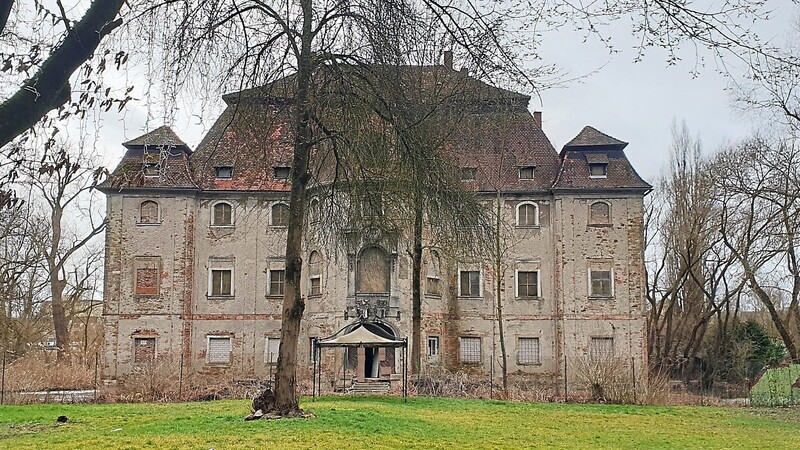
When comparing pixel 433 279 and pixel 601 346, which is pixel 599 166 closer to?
pixel 601 346

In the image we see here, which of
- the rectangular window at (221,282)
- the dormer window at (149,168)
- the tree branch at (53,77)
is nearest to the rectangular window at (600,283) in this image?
the rectangular window at (221,282)

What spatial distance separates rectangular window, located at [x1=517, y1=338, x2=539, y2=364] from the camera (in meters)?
37.6

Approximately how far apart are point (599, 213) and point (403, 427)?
23.0 m

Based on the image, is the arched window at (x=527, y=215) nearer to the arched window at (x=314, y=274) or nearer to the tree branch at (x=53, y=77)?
the arched window at (x=314, y=274)

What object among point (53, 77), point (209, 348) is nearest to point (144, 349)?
point (209, 348)

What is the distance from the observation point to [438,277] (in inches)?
1484

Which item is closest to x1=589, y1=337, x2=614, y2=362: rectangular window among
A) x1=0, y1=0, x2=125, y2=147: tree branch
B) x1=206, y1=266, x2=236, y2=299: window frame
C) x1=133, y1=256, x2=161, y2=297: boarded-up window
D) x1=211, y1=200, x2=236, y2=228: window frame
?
x1=206, y1=266, x2=236, y2=299: window frame

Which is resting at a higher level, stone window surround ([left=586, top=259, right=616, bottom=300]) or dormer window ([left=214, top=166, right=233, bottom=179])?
dormer window ([left=214, top=166, right=233, bottom=179])

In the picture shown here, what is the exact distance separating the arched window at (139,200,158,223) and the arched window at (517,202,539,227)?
15.8m

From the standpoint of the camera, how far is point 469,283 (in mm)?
38500

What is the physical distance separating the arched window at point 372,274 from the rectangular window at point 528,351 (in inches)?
A: 258

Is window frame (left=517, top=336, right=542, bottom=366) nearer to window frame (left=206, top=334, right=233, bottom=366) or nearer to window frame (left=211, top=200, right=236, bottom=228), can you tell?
window frame (left=206, top=334, right=233, bottom=366)

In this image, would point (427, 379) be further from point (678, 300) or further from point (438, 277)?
point (678, 300)

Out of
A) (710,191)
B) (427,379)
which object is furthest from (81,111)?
(710,191)
